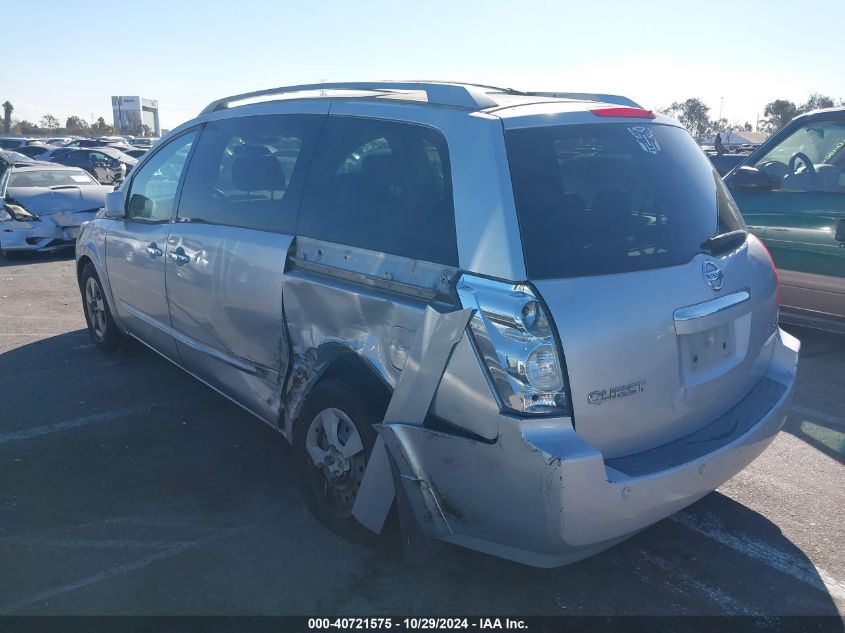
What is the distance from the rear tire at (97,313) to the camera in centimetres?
620

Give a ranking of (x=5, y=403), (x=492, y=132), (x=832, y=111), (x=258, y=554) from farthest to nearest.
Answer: (x=832, y=111) < (x=5, y=403) < (x=258, y=554) < (x=492, y=132)

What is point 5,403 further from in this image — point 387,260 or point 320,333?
point 387,260

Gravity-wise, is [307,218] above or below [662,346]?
above

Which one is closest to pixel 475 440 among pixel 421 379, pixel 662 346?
pixel 421 379

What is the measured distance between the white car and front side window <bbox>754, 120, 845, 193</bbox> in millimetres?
9384

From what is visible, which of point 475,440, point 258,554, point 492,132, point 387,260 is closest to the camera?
point 475,440

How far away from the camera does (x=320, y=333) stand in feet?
11.4

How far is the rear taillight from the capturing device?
2.60 meters

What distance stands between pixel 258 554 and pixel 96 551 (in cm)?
75

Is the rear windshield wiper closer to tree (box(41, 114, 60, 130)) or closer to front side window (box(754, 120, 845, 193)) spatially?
front side window (box(754, 120, 845, 193))

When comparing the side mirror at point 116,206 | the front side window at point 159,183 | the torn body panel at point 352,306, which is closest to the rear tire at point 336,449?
the torn body panel at point 352,306

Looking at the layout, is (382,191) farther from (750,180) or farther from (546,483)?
(750,180)

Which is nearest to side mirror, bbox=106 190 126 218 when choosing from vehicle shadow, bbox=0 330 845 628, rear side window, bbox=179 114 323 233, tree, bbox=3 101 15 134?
rear side window, bbox=179 114 323 233

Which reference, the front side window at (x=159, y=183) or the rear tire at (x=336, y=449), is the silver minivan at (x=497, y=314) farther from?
the front side window at (x=159, y=183)
